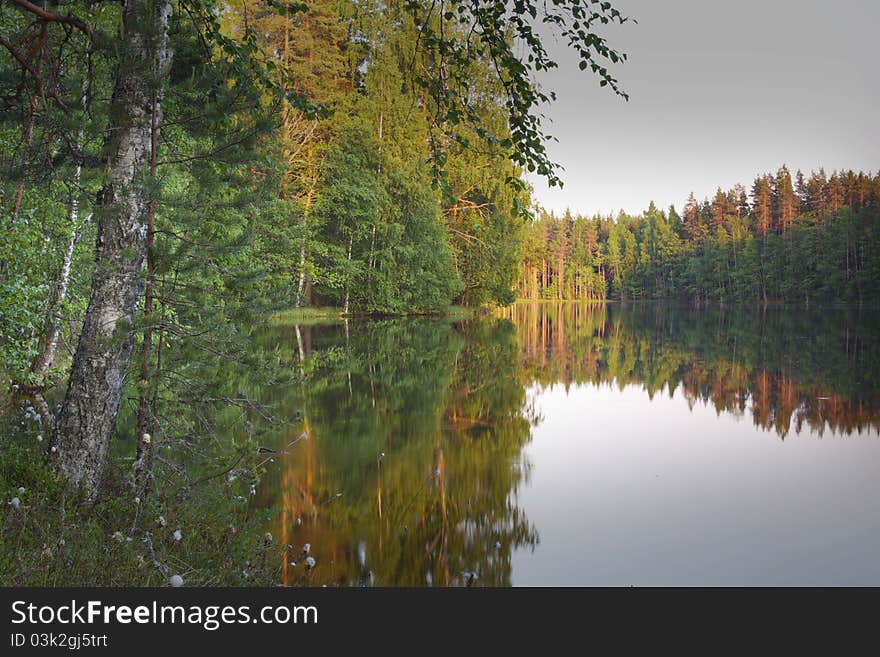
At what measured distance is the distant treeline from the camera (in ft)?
220

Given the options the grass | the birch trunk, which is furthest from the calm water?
the birch trunk

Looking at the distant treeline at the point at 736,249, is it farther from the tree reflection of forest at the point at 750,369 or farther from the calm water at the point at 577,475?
the calm water at the point at 577,475

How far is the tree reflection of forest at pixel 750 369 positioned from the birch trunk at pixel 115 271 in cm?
1014

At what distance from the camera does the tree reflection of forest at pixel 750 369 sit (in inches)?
484

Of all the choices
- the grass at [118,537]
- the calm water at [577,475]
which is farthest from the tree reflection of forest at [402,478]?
the grass at [118,537]

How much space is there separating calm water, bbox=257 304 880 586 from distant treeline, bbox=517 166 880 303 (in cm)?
3040

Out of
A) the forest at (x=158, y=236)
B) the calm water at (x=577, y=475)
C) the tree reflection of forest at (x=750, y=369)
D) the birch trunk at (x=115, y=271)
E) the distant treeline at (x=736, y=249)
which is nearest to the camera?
the forest at (x=158, y=236)

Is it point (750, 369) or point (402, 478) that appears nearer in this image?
point (402, 478)

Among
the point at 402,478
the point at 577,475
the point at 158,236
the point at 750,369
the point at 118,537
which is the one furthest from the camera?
the point at 750,369

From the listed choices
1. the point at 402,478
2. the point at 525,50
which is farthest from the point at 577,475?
the point at 525,50

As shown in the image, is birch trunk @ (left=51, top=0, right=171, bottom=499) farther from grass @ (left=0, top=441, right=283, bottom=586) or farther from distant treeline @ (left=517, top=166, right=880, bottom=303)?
distant treeline @ (left=517, top=166, right=880, bottom=303)

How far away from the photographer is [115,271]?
4590 millimetres

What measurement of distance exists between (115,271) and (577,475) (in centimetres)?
620

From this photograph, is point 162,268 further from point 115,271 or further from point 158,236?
point 158,236
